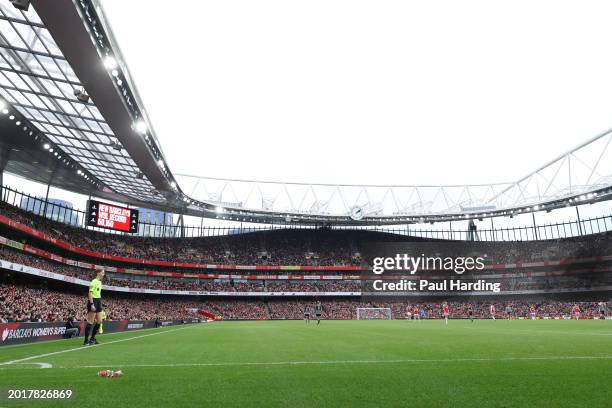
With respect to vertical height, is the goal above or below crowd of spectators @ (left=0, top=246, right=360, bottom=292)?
below

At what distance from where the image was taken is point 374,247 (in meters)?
78.6

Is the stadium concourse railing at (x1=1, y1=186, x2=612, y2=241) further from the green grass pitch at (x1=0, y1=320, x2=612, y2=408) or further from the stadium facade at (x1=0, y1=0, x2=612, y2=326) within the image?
the green grass pitch at (x1=0, y1=320, x2=612, y2=408)

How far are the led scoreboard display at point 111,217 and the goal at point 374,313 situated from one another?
3472cm

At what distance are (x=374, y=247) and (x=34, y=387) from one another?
75.7 m

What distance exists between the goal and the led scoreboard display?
1367 inches

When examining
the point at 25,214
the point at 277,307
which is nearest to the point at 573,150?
the point at 277,307

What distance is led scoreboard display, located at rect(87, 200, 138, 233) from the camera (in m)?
41.4

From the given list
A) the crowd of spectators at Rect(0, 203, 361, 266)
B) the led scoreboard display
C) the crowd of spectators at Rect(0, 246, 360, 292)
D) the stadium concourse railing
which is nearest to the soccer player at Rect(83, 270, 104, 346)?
the led scoreboard display

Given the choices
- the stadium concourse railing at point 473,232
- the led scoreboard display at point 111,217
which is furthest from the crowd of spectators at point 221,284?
the stadium concourse railing at point 473,232

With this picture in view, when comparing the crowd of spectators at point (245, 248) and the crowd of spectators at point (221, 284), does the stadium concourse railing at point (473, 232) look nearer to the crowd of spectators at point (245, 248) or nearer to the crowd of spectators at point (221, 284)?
the crowd of spectators at point (245, 248)

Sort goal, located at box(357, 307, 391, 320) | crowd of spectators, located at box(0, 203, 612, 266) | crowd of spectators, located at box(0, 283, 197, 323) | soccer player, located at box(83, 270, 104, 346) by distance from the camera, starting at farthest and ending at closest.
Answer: crowd of spectators, located at box(0, 203, 612, 266)
goal, located at box(357, 307, 391, 320)
crowd of spectators, located at box(0, 283, 197, 323)
soccer player, located at box(83, 270, 104, 346)

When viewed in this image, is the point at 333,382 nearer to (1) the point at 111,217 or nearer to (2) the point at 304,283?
(1) the point at 111,217

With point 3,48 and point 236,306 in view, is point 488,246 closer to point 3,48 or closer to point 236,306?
point 236,306

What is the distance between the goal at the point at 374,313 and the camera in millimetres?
62000
